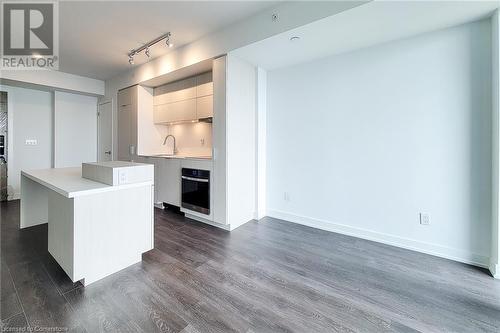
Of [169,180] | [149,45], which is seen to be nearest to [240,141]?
[169,180]

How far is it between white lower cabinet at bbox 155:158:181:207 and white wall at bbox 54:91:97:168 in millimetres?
2548

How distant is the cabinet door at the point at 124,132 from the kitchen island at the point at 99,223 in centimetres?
225

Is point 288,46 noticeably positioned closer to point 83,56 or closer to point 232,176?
point 232,176

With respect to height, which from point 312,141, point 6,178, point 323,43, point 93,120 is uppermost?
point 323,43

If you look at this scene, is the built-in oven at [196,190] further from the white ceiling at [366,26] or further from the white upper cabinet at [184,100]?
the white ceiling at [366,26]

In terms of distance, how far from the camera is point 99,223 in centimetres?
179

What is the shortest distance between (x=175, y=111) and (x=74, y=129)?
9.33 ft

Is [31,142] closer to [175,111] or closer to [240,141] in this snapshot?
[175,111]

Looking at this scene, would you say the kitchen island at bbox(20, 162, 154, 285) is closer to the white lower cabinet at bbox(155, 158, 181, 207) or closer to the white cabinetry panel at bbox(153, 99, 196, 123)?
the white lower cabinet at bbox(155, 158, 181, 207)

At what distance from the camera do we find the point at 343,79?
2881mm

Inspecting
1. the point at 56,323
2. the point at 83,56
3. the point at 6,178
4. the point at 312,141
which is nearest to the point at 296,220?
the point at 312,141

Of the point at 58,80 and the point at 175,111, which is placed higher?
the point at 58,80

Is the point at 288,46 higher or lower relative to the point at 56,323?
higher

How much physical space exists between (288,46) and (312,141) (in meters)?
1.26
